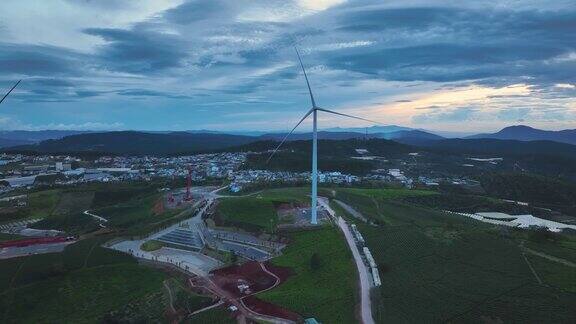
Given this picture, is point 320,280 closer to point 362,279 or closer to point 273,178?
point 362,279

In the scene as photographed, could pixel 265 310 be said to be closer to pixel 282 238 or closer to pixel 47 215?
pixel 282 238

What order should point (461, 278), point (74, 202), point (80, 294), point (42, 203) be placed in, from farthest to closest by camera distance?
point (74, 202)
point (42, 203)
point (80, 294)
point (461, 278)

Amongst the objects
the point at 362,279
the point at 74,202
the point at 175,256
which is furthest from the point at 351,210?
the point at 74,202

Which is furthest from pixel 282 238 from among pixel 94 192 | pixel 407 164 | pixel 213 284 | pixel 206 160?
pixel 206 160

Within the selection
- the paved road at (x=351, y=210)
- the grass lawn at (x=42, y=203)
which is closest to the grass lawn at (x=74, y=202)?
the grass lawn at (x=42, y=203)

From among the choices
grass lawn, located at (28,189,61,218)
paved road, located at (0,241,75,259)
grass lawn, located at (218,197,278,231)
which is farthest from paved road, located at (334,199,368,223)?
grass lawn, located at (28,189,61,218)

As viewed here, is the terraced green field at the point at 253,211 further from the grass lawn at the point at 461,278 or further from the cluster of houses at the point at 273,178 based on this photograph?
the cluster of houses at the point at 273,178

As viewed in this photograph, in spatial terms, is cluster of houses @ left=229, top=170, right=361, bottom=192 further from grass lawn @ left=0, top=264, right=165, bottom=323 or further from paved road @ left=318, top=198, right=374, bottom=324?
grass lawn @ left=0, top=264, right=165, bottom=323
